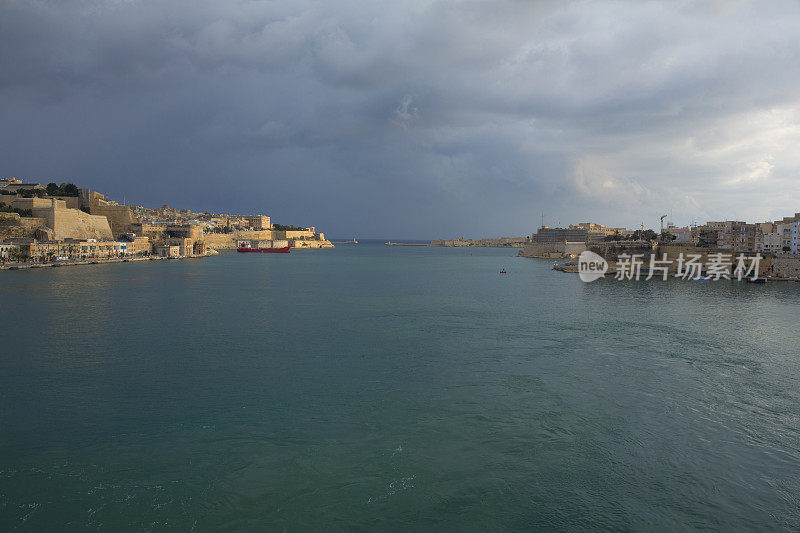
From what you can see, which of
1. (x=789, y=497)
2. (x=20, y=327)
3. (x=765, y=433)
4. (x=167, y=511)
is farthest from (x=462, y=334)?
(x=20, y=327)

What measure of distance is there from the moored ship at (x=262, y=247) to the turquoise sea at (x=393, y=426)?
68.6 metres

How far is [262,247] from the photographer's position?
88250 millimetres

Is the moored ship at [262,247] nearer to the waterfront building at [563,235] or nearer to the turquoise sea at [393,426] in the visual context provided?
the waterfront building at [563,235]

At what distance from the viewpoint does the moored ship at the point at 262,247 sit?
8403cm

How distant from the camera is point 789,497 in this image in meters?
5.99

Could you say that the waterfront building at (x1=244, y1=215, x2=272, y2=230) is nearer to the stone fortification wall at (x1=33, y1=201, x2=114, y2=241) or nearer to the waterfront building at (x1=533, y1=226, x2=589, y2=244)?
the stone fortification wall at (x1=33, y1=201, x2=114, y2=241)

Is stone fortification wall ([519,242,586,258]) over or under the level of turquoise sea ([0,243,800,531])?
over

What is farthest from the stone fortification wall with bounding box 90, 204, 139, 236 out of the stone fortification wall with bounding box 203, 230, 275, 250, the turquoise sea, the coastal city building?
the turquoise sea

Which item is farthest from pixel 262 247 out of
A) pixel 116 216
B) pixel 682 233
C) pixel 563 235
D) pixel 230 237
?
pixel 682 233

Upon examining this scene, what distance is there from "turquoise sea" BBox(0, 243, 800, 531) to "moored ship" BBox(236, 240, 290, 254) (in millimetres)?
68590

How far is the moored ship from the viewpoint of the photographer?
8403 cm

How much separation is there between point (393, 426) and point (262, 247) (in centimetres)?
8478

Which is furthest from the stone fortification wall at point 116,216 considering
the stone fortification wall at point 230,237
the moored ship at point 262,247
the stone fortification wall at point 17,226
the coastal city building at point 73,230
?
the moored ship at point 262,247

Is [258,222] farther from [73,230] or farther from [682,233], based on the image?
[682,233]
